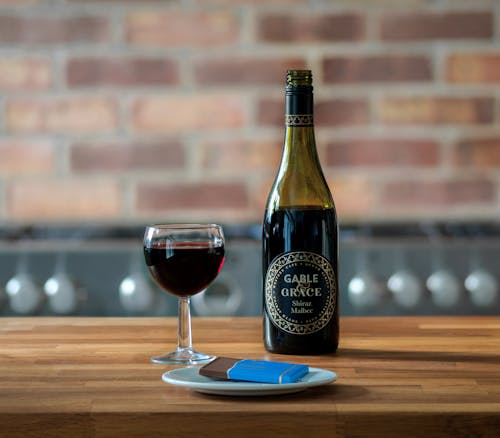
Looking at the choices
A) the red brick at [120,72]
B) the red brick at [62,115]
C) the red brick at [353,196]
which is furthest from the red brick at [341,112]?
the red brick at [62,115]

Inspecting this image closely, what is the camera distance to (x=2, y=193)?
2.21 m

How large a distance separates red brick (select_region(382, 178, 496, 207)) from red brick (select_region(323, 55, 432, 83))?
0.23 m

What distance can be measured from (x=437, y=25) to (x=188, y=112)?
569 millimetres

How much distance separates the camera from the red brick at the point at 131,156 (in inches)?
86.4

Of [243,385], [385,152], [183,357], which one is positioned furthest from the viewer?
[385,152]

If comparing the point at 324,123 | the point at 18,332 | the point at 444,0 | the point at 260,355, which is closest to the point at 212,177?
the point at 324,123

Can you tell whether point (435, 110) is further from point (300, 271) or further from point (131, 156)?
point (300, 271)

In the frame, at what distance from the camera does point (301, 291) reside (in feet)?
3.69

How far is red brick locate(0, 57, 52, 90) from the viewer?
2.20 m

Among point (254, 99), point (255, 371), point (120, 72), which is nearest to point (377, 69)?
point (254, 99)

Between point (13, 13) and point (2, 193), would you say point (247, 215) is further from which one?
point (13, 13)

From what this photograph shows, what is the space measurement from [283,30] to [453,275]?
64cm

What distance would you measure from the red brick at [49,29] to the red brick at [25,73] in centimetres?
4

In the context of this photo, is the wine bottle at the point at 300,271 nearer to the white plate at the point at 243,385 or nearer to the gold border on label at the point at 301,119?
the gold border on label at the point at 301,119
